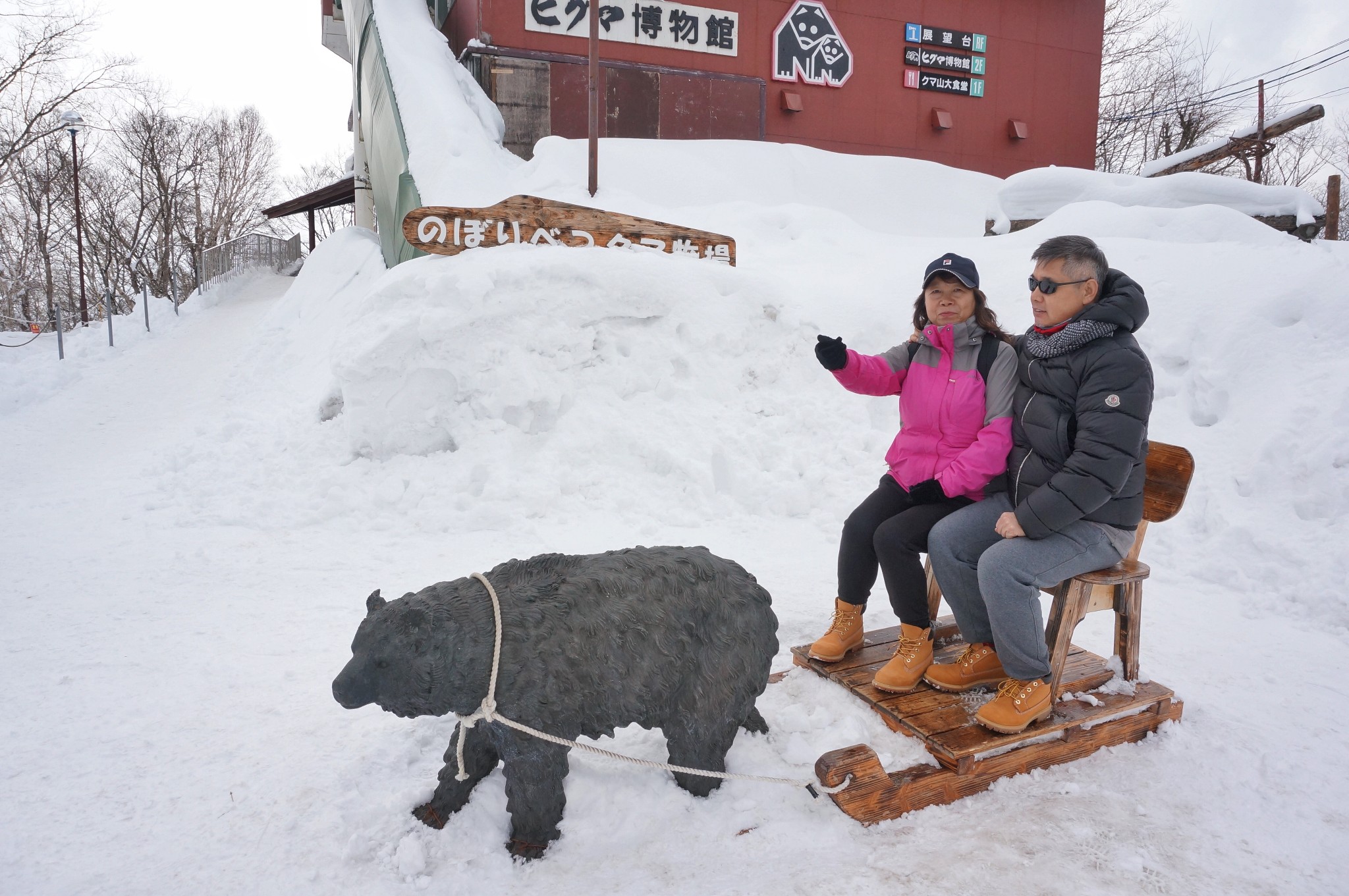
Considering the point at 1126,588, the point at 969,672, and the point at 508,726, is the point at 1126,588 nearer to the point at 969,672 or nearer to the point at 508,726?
the point at 969,672

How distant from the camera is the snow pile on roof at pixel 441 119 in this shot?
348 inches

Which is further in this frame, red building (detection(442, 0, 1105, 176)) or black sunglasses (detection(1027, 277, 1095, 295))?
red building (detection(442, 0, 1105, 176))

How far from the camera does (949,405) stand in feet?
9.87

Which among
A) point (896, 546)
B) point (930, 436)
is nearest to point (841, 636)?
point (896, 546)

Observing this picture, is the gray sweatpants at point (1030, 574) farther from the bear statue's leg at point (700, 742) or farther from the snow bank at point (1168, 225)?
the snow bank at point (1168, 225)

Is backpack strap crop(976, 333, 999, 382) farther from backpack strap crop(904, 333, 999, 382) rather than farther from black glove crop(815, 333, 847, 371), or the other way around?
black glove crop(815, 333, 847, 371)

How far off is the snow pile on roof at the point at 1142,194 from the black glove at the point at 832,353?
7203 mm

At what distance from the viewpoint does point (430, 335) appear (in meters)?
5.76

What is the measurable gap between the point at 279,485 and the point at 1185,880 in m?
5.48

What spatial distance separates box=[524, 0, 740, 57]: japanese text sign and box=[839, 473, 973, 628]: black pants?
1042 centimetres

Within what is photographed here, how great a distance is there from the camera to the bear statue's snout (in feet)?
6.73

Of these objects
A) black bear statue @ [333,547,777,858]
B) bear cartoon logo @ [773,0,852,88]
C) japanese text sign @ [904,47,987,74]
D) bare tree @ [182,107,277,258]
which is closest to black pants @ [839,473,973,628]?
black bear statue @ [333,547,777,858]

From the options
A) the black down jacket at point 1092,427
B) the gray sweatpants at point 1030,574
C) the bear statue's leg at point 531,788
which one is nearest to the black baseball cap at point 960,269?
the black down jacket at point 1092,427

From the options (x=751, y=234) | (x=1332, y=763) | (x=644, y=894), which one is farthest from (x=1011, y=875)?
(x=751, y=234)
